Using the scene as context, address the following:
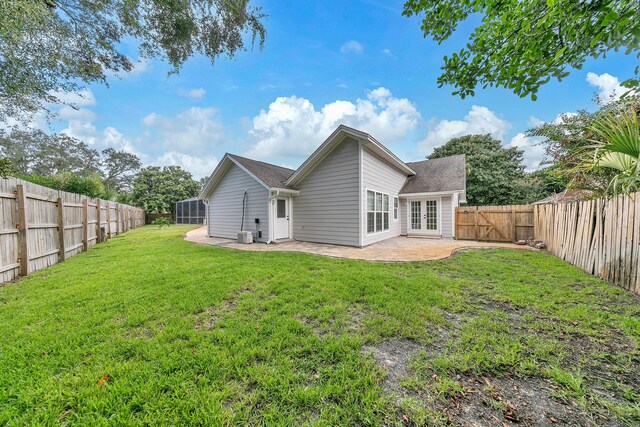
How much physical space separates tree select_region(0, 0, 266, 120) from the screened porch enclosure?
58.9 feet

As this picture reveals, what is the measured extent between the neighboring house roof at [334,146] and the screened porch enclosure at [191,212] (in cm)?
1758

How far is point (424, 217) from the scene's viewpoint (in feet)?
40.2

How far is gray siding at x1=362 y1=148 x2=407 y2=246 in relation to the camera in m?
8.86

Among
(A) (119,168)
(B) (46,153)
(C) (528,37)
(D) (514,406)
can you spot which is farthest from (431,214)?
(A) (119,168)

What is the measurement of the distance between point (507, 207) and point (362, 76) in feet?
28.6

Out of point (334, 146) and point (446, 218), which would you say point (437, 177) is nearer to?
point (446, 218)

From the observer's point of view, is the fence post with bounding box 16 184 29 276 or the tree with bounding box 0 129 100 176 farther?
the tree with bounding box 0 129 100 176

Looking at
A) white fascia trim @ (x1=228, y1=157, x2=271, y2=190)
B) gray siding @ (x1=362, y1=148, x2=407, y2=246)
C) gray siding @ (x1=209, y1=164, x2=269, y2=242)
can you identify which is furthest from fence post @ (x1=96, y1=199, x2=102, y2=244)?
gray siding @ (x1=362, y1=148, x2=407, y2=246)

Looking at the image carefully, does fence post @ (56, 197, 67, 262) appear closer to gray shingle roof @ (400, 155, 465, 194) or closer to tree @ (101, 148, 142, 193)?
gray shingle roof @ (400, 155, 465, 194)

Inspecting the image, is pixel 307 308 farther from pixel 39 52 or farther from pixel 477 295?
pixel 39 52

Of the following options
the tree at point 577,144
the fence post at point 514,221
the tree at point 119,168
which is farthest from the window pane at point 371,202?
the tree at point 119,168

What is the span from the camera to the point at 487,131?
73.0ft

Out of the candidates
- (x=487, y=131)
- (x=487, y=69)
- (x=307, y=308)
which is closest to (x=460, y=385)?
(x=307, y=308)

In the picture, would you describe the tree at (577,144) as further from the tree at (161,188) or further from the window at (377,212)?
the tree at (161,188)
